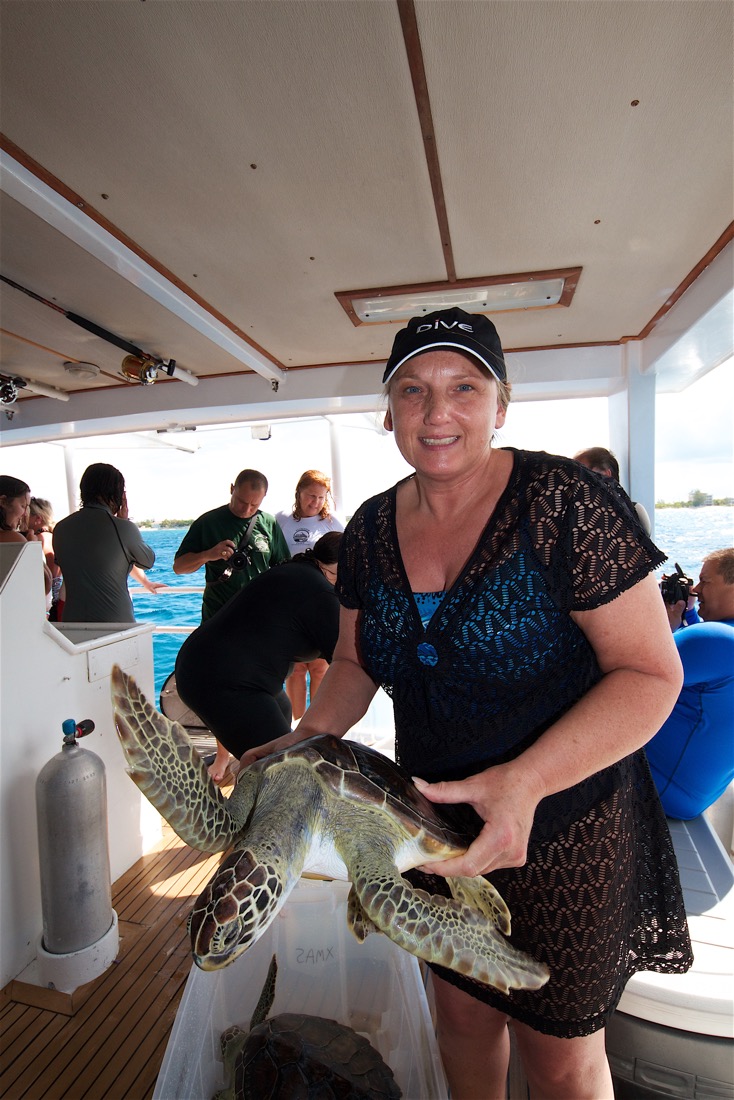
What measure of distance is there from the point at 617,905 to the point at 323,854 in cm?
43

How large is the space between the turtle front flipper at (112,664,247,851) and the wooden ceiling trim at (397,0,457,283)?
1.33m

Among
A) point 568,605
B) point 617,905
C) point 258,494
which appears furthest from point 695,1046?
point 258,494

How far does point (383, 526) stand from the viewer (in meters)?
0.93

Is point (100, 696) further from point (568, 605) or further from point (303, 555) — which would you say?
point (568, 605)

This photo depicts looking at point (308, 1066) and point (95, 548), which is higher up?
point (95, 548)

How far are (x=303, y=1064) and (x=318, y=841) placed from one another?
0.58 m

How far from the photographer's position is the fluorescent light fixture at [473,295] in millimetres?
2375

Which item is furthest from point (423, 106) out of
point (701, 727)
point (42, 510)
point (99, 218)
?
point (42, 510)

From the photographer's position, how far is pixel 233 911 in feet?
2.07

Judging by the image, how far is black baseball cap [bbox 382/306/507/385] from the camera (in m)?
0.80

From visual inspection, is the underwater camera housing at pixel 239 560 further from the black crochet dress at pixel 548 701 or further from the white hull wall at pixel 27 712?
the black crochet dress at pixel 548 701

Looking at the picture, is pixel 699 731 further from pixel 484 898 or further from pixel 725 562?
pixel 484 898

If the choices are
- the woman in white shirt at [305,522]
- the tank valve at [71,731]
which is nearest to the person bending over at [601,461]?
the woman in white shirt at [305,522]

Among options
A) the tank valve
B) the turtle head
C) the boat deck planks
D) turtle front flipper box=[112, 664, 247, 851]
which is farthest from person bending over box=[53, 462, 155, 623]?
the turtle head
